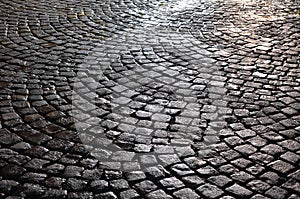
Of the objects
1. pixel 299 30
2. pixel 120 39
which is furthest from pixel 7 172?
pixel 299 30

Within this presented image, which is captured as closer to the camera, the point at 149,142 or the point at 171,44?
the point at 149,142

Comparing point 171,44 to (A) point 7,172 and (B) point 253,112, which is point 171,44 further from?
(A) point 7,172

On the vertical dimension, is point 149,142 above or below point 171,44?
below

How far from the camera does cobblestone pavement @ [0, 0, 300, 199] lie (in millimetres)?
3455

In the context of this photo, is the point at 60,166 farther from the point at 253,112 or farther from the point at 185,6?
the point at 185,6

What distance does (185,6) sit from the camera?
8445 mm

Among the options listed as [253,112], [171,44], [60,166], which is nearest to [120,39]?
[171,44]

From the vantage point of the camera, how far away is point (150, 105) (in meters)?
4.64

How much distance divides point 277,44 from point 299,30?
3.05 ft

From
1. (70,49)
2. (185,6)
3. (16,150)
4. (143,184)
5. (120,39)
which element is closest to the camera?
(143,184)

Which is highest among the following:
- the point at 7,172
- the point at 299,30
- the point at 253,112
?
the point at 299,30

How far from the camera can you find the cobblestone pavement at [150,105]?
3455 millimetres

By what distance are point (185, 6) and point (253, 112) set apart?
456 cm

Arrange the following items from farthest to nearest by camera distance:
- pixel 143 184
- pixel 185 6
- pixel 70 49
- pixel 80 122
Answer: pixel 185 6 → pixel 70 49 → pixel 80 122 → pixel 143 184
